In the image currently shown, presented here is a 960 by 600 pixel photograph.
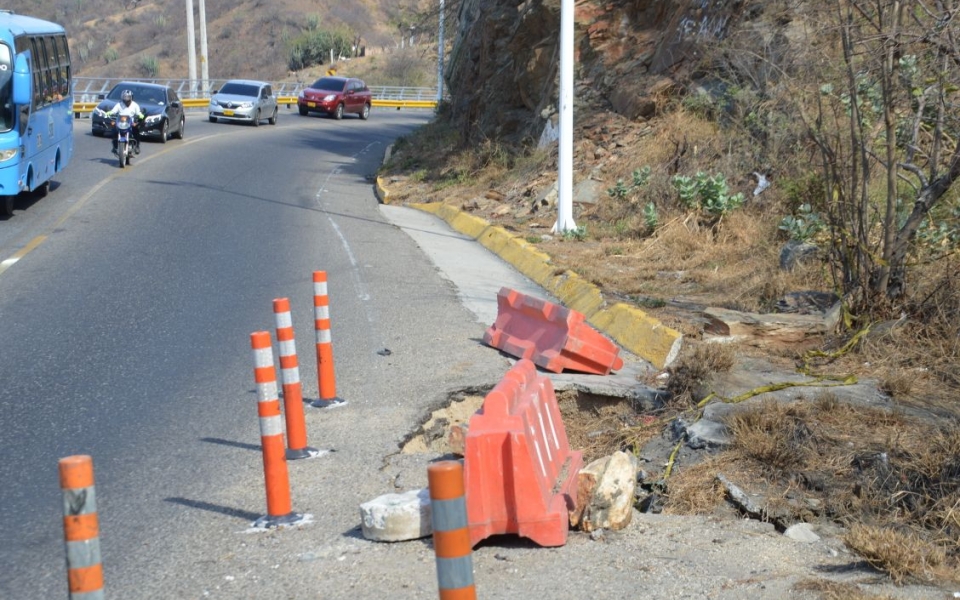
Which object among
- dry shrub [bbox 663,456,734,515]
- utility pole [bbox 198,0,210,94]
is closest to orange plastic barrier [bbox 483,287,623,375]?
dry shrub [bbox 663,456,734,515]

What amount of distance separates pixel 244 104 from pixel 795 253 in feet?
105

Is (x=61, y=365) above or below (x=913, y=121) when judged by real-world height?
below

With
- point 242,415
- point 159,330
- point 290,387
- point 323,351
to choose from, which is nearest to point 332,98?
point 159,330

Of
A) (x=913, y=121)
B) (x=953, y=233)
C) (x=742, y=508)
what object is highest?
(x=913, y=121)

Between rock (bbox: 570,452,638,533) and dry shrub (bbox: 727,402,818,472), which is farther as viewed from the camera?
dry shrub (bbox: 727,402,818,472)

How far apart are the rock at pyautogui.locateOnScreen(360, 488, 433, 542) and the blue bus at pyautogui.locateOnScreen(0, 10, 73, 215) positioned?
1279cm

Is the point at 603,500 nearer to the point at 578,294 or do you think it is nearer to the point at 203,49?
the point at 578,294

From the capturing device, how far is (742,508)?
565 cm

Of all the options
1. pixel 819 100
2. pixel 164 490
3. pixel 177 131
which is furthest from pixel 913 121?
pixel 177 131

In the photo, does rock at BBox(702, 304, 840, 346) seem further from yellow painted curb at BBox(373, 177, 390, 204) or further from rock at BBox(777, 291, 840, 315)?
yellow painted curb at BBox(373, 177, 390, 204)

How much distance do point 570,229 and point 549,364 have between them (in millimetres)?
6929

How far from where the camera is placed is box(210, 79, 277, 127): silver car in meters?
39.5

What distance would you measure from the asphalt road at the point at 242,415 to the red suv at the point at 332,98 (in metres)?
31.3

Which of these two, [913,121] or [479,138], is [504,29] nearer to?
[479,138]
